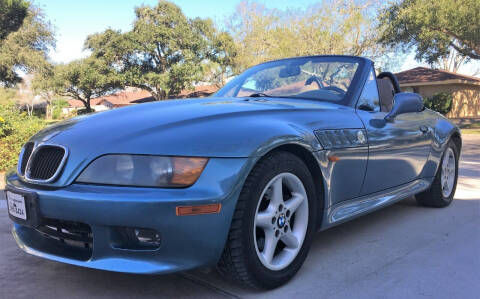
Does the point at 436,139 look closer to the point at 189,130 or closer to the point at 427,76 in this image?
the point at 189,130

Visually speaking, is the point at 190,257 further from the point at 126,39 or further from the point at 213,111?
the point at 126,39

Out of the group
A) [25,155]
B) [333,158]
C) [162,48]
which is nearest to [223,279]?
[333,158]

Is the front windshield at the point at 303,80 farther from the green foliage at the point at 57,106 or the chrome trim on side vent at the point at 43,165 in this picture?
the green foliage at the point at 57,106

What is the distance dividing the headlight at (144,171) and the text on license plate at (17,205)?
1.35ft

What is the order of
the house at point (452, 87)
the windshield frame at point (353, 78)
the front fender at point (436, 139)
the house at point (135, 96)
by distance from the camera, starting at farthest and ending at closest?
the house at point (135, 96) → the house at point (452, 87) → the front fender at point (436, 139) → the windshield frame at point (353, 78)

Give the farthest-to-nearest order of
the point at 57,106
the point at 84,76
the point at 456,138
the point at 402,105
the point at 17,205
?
the point at 57,106
the point at 84,76
the point at 456,138
the point at 402,105
the point at 17,205

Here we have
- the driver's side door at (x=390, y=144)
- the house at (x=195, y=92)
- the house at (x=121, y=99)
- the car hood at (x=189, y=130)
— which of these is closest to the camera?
the car hood at (x=189, y=130)

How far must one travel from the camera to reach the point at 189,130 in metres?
2.06

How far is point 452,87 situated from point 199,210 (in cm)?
2919

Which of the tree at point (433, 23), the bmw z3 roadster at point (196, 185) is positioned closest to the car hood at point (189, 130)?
the bmw z3 roadster at point (196, 185)

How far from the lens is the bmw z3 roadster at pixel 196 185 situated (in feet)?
6.11

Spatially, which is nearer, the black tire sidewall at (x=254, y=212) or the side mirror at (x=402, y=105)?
the black tire sidewall at (x=254, y=212)

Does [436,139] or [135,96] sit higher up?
[436,139]

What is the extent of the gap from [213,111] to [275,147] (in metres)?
0.45
